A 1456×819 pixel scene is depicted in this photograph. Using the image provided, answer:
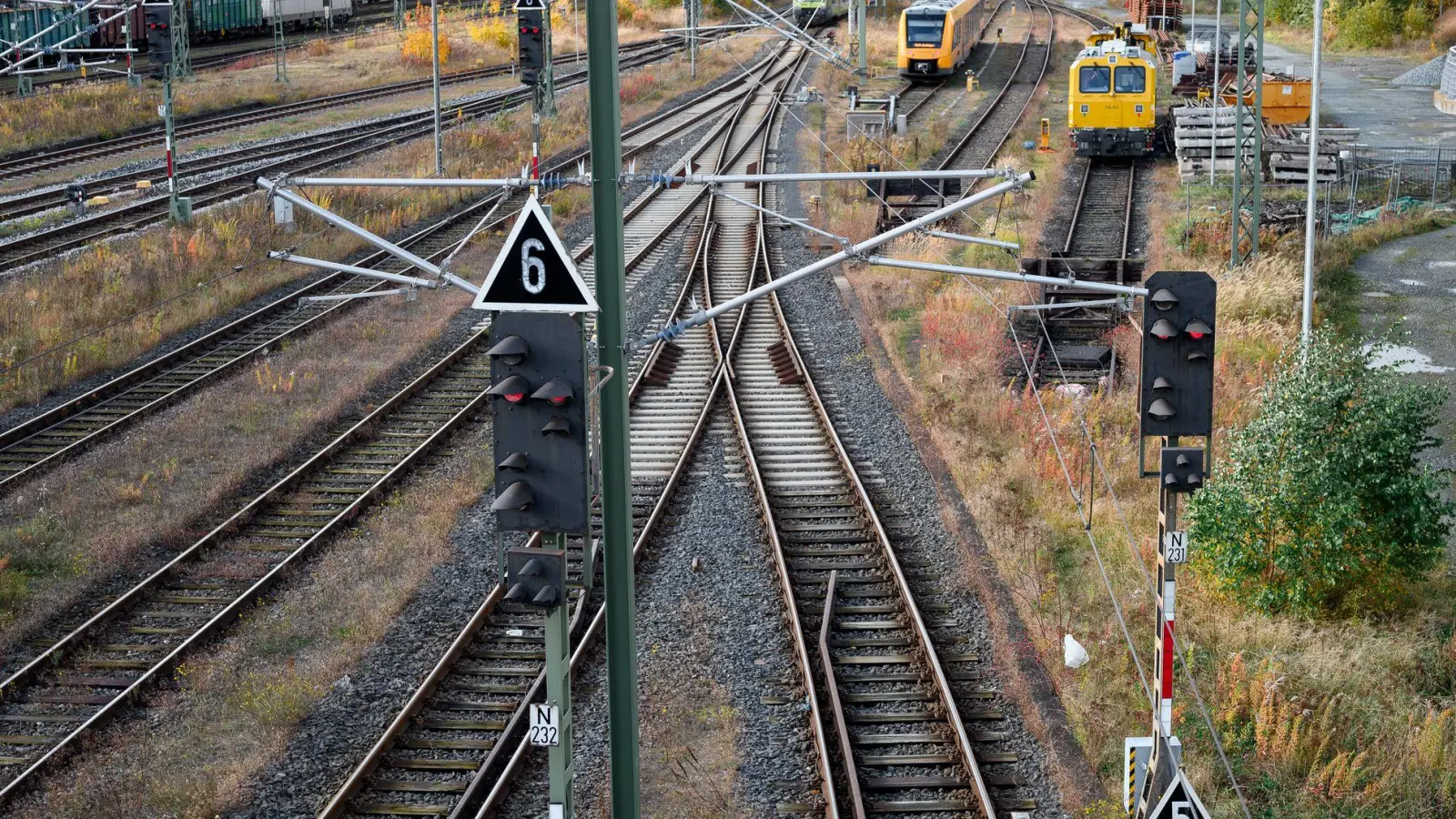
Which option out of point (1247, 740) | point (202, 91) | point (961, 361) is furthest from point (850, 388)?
point (202, 91)

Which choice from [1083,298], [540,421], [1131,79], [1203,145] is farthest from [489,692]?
[1131,79]

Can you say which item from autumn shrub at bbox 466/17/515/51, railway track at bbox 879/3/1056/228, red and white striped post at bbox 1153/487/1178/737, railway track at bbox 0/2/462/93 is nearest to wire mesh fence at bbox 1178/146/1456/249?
railway track at bbox 879/3/1056/228

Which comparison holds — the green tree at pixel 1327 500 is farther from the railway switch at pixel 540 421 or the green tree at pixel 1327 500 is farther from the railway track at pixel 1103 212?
the railway track at pixel 1103 212

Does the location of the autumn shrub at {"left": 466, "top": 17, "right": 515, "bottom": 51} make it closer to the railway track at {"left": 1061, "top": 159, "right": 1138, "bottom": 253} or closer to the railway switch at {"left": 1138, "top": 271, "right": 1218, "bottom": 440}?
the railway track at {"left": 1061, "top": 159, "right": 1138, "bottom": 253}

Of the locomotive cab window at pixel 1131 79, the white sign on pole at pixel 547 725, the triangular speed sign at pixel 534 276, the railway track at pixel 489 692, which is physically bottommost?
the railway track at pixel 489 692

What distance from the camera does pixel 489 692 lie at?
13.4 m

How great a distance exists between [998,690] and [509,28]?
61362 mm

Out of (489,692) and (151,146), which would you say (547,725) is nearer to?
(489,692)

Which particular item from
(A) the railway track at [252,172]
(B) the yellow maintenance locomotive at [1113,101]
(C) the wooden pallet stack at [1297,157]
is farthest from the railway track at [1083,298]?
(A) the railway track at [252,172]

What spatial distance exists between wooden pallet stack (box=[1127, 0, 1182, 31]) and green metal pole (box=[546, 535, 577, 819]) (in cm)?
5918

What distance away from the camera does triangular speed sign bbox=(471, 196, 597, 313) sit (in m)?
7.79

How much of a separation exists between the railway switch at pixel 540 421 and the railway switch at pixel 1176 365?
404 centimetres

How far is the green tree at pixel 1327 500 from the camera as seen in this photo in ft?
46.3

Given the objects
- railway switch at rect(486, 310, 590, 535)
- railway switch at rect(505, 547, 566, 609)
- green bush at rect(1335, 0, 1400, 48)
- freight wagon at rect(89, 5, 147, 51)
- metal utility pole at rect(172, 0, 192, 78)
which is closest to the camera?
railway switch at rect(486, 310, 590, 535)
